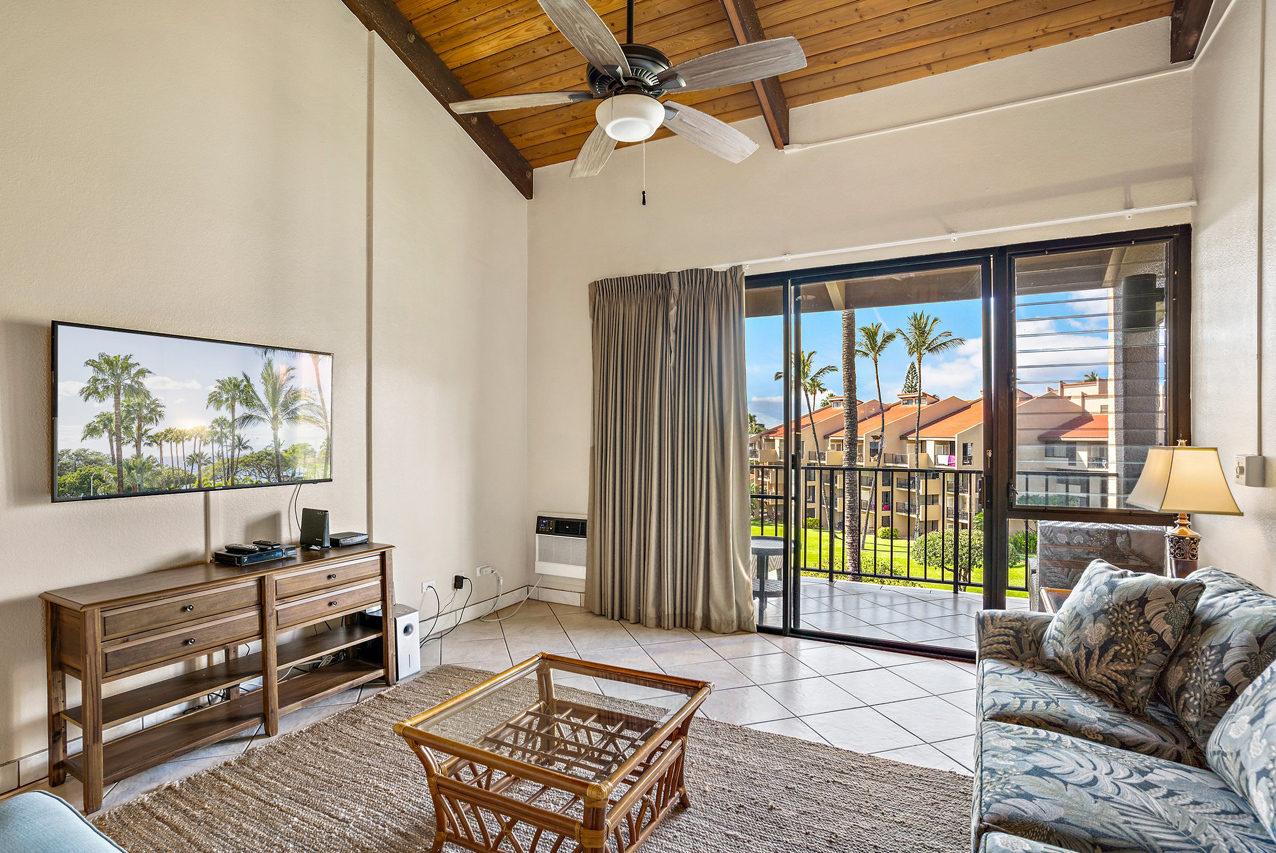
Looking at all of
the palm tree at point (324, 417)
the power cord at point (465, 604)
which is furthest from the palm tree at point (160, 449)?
the power cord at point (465, 604)

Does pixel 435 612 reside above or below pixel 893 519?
below

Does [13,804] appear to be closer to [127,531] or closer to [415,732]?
[415,732]

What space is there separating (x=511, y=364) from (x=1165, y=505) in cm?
373

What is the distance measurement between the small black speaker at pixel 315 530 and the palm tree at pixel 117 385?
0.73 meters

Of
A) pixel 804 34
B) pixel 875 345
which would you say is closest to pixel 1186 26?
pixel 804 34

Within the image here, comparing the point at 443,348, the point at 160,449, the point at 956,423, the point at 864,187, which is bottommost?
the point at 160,449

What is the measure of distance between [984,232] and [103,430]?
161 inches

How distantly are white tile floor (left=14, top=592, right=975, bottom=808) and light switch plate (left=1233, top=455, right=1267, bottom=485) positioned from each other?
54.3 inches

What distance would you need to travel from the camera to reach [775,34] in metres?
3.45

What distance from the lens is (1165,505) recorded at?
2455mm

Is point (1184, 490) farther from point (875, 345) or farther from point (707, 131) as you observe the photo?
point (707, 131)

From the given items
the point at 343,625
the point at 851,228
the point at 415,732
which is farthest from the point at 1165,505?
the point at 343,625

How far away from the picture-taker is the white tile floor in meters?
2.52

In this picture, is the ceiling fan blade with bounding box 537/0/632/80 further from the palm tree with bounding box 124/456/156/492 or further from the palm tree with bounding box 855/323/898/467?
the palm tree with bounding box 855/323/898/467
